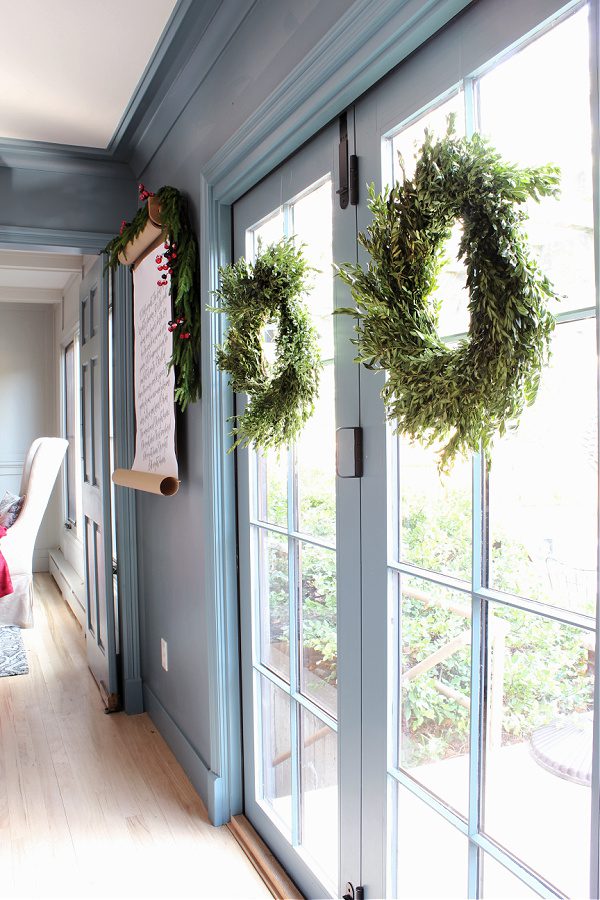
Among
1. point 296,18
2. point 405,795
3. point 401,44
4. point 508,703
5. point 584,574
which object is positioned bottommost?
point 405,795

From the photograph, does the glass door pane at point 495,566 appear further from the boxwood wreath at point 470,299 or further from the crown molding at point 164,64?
the crown molding at point 164,64

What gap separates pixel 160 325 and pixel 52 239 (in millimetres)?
874

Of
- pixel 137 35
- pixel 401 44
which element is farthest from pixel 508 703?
pixel 137 35

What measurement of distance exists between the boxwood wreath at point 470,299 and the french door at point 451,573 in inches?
2.2

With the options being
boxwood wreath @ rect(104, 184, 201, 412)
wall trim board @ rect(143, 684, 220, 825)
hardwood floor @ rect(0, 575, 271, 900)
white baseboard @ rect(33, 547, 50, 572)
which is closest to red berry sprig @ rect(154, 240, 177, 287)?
boxwood wreath @ rect(104, 184, 201, 412)

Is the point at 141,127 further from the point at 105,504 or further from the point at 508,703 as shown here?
the point at 508,703

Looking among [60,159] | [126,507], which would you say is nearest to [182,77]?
[60,159]

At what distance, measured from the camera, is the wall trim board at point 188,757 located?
2.26 metres

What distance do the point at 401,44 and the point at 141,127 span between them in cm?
177

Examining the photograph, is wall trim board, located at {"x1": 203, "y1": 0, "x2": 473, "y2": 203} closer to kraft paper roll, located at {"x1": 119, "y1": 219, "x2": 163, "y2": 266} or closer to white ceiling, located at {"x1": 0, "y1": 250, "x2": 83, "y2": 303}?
kraft paper roll, located at {"x1": 119, "y1": 219, "x2": 163, "y2": 266}

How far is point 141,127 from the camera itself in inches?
108

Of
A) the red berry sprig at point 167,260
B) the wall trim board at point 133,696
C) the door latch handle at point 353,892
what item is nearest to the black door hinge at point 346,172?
the red berry sprig at point 167,260

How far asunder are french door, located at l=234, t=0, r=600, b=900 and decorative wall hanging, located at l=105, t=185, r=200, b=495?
1.54ft

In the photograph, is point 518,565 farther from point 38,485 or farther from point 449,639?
point 38,485
